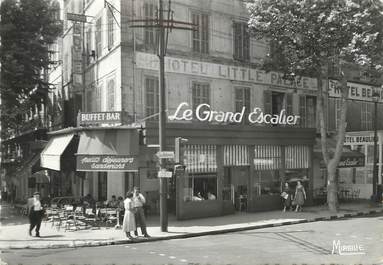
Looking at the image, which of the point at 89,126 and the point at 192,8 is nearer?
the point at 89,126

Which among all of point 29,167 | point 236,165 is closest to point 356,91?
point 236,165

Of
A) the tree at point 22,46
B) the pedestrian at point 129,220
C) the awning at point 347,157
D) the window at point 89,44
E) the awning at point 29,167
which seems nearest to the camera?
the pedestrian at point 129,220

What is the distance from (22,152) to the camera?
3459cm

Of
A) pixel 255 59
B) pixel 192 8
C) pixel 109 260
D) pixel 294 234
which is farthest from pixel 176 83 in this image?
pixel 109 260

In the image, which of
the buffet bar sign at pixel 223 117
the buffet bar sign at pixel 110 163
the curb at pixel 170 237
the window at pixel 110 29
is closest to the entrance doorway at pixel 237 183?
the buffet bar sign at pixel 223 117

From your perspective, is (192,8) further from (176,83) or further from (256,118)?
(256,118)

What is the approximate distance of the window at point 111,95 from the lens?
73.7 feet

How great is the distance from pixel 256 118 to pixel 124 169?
23.2 ft

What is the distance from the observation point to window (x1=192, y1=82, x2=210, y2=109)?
2386 cm

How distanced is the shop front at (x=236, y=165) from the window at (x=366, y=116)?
8.09 metres

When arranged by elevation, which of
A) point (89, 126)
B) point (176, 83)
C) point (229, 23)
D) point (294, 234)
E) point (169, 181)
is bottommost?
point (294, 234)

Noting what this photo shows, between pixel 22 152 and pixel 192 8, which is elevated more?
pixel 192 8

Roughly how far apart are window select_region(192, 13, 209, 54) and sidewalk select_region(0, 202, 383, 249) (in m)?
8.19

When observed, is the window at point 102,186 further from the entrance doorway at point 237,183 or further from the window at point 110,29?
the window at point 110,29
